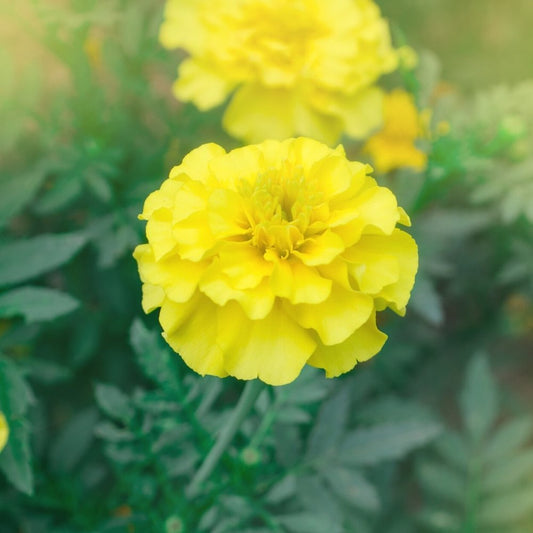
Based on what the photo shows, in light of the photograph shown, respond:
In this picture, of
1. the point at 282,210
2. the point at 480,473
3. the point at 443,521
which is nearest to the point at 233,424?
the point at 282,210

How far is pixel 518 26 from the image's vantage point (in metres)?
2.41

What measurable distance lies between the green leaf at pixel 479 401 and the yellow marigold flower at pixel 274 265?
92 cm

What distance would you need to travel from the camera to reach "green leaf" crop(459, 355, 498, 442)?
153 centimetres

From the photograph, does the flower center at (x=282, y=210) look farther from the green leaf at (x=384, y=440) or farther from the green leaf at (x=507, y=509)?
the green leaf at (x=507, y=509)

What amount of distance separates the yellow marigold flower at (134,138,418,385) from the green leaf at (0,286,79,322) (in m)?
0.41

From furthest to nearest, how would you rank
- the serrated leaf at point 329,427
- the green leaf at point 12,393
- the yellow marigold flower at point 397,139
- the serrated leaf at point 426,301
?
the yellow marigold flower at point 397,139
the serrated leaf at point 426,301
the serrated leaf at point 329,427
the green leaf at point 12,393

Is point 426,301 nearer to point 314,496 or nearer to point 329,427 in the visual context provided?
point 329,427

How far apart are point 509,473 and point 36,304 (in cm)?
106

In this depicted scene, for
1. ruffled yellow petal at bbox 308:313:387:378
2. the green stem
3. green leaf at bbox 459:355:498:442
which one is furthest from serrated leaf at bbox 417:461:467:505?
ruffled yellow petal at bbox 308:313:387:378

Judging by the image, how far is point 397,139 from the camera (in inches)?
73.9

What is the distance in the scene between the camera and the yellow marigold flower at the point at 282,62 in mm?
A: 1271

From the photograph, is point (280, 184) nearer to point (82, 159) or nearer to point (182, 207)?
point (182, 207)

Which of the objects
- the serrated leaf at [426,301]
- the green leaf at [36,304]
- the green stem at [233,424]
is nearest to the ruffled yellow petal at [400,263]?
the green stem at [233,424]

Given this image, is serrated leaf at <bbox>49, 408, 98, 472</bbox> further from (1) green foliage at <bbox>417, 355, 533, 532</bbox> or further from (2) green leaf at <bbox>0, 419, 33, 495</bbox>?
(1) green foliage at <bbox>417, 355, 533, 532</bbox>
